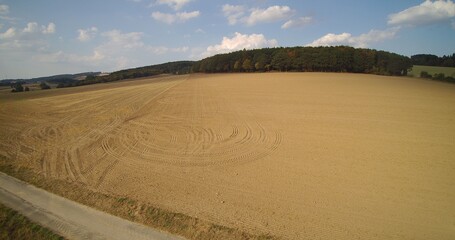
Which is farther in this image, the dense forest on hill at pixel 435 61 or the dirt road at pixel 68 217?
the dense forest on hill at pixel 435 61

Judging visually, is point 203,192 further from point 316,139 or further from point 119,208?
point 316,139

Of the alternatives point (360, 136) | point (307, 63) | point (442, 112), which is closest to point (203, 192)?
point (360, 136)

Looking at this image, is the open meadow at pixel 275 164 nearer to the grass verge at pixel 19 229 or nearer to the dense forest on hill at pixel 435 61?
the grass verge at pixel 19 229

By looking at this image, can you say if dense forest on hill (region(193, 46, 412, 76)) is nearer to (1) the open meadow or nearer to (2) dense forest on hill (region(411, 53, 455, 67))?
(2) dense forest on hill (region(411, 53, 455, 67))

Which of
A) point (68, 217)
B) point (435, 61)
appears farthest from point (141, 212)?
point (435, 61)

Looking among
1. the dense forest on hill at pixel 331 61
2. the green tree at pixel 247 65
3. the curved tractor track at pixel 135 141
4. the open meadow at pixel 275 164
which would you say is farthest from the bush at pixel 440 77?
the curved tractor track at pixel 135 141
